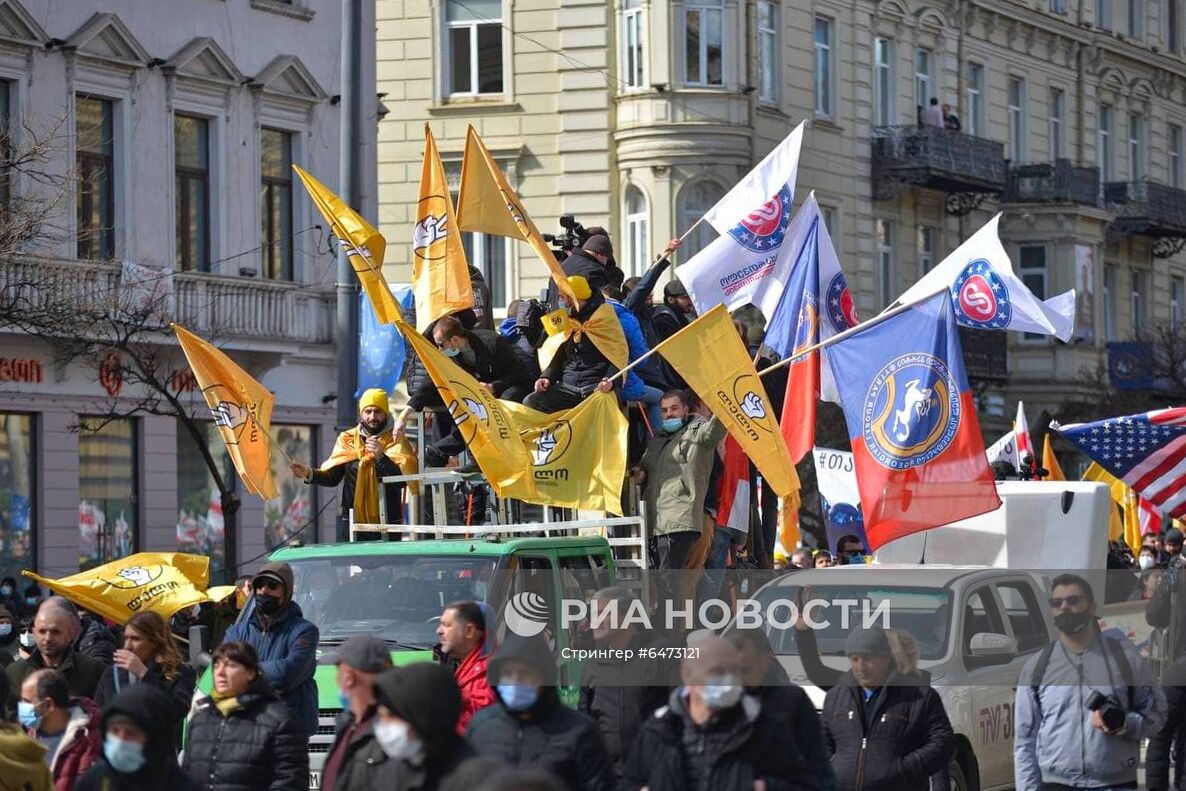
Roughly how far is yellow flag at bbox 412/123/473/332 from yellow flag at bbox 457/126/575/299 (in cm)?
22

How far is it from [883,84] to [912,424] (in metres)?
30.7

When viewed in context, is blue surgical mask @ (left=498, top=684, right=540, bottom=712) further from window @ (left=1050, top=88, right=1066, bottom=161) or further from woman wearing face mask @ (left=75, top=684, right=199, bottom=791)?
window @ (left=1050, top=88, right=1066, bottom=161)

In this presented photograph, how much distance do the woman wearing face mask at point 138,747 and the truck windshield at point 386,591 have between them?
4806 millimetres

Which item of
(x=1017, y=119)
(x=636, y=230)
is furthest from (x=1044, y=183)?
(x=636, y=230)

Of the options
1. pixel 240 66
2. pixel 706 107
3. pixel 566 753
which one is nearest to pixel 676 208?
pixel 706 107

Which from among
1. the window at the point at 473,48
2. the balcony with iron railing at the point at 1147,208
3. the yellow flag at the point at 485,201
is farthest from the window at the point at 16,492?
the balcony with iron railing at the point at 1147,208

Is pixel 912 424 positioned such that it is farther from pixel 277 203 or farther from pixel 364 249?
pixel 277 203

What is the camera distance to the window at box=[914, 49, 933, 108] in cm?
4572

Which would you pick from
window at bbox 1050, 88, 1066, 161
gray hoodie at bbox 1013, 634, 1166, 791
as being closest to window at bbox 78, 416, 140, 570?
gray hoodie at bbox 1013, 634, 1166, 791

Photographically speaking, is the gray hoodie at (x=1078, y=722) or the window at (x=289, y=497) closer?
the gray hoodie at (x=1078, y=722)

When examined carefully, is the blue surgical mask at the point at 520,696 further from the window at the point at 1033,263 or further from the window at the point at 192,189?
the window at the point at 1033,263

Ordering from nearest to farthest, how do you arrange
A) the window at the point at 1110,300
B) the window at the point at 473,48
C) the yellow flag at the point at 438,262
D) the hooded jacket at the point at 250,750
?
the hooded jacket at the point at 250,750 → the yellow flag at the point at 438,262 → the window at the point at 473,48 → the window at the point at 1110,300

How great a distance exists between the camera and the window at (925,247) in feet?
151

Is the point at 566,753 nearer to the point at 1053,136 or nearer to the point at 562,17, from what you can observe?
the point at 562,17
